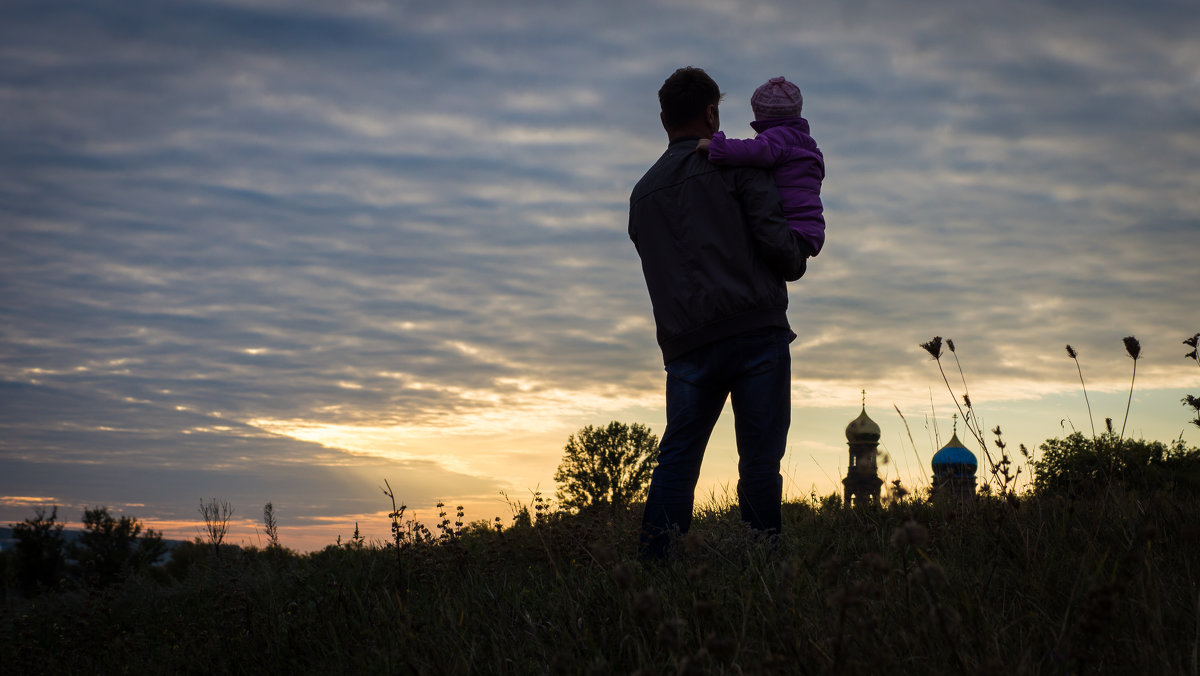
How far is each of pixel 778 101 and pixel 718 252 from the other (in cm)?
95

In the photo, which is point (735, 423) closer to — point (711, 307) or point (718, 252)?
point (711, 307)

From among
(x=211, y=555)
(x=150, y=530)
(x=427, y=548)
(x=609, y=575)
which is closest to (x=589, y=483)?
(x=150, y=530)

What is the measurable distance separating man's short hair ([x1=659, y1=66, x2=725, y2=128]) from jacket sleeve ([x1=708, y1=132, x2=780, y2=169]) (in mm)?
422

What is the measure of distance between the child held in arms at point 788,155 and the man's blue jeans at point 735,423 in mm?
640

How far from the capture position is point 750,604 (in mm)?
2930

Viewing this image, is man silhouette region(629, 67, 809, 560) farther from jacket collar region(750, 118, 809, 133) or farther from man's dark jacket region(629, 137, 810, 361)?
jacket collar region(750, 118, 809, 133)

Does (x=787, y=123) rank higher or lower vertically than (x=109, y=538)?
higher

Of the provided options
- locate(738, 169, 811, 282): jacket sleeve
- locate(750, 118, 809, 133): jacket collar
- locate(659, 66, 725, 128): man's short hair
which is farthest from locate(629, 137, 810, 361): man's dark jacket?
locate(750, 118, 809, 133): jacket collar

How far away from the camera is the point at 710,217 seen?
416 cm

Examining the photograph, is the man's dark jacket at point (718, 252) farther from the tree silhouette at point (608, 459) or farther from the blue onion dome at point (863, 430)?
the blue onion dome at point (863, 430)

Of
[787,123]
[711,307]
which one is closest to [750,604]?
[711,307]

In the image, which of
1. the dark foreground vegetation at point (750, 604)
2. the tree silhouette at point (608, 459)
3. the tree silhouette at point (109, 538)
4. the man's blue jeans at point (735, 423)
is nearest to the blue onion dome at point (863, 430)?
the tree silhouette at point (608, 459)

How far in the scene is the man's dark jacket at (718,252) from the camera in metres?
4.05

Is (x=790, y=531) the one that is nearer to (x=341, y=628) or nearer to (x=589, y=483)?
(x=341, y=628)
